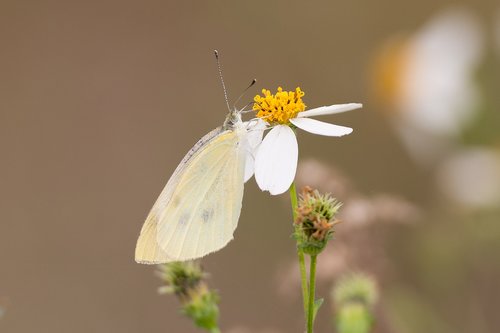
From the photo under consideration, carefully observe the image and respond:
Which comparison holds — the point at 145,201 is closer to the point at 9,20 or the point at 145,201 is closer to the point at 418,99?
the point at 9,20

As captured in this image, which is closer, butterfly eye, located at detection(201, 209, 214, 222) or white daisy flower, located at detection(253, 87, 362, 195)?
white daisy flower, located at detection(253, 87, 362, 195)

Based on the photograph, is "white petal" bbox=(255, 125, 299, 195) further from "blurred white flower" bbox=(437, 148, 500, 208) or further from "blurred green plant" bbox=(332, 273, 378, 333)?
"blurred white flower" bbox=(437, 148, 500, 208)

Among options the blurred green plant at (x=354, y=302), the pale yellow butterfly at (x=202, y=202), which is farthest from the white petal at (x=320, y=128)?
the blurred green plant at (x=354, y=302)

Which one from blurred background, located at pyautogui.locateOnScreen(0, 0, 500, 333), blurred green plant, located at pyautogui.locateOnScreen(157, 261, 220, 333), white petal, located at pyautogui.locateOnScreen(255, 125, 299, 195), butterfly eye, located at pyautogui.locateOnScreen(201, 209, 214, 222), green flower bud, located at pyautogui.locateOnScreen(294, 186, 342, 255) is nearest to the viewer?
green flower bud, located at pyautogui.locateOnScreen(294, 186, 342, 255)

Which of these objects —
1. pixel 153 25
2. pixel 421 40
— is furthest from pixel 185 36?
Answer: pixel 421 40

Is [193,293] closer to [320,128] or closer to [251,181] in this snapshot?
[320,128]

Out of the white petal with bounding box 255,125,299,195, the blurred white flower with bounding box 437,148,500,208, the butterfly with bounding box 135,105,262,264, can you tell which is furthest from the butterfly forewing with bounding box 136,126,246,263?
the blurred white flower with bounding box 437,148,500,208
